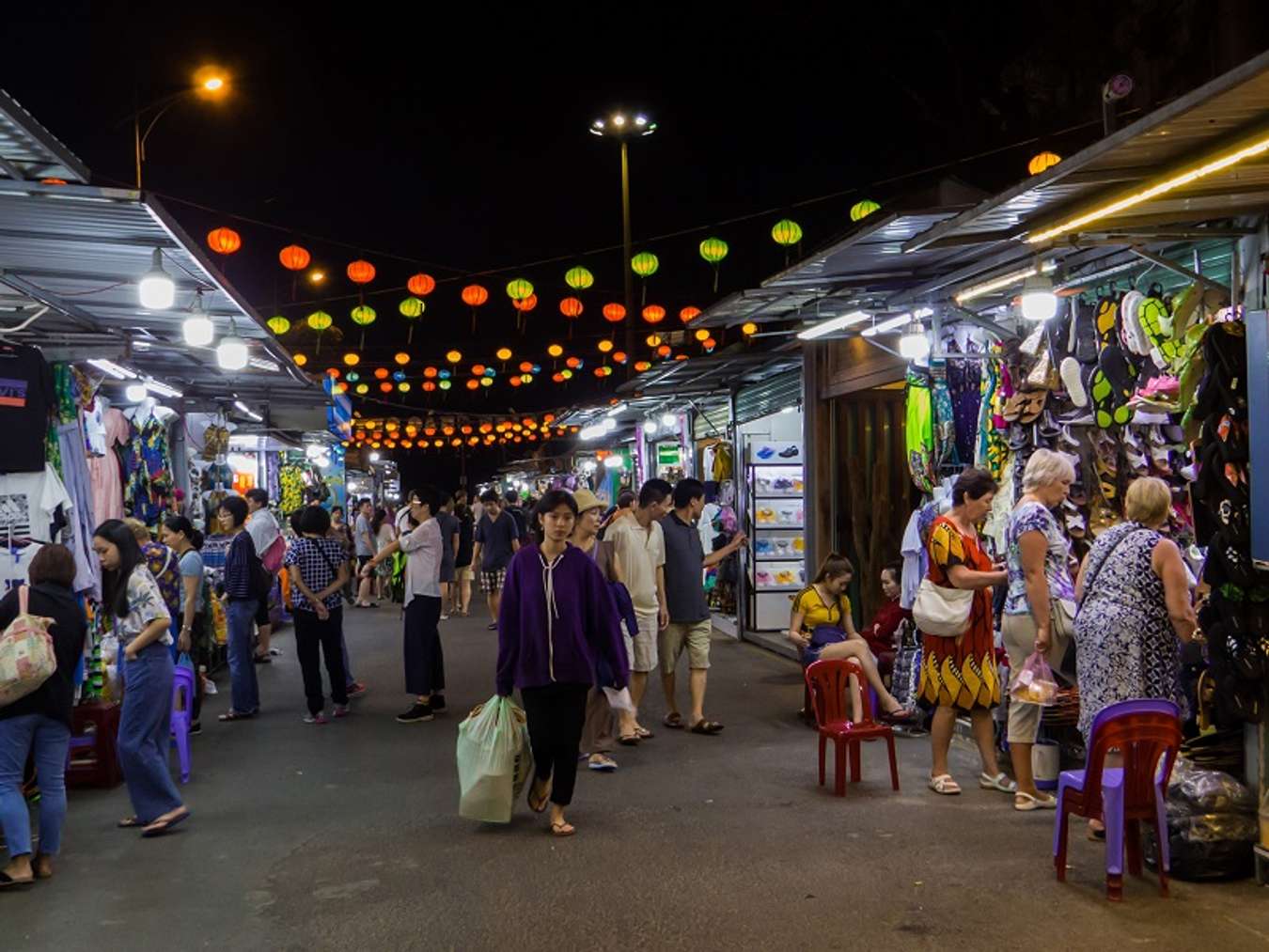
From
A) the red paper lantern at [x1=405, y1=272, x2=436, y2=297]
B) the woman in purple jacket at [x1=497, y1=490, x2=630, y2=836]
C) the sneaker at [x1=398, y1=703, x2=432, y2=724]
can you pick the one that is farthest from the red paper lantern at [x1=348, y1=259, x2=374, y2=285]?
the woman in purple jacket at [x1=497, y1=490, x2=630, y2=836]

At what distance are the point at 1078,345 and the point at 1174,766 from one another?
2.79m

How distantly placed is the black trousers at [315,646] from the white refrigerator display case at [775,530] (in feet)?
19.0

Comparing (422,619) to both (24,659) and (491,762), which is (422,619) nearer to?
(491,762)

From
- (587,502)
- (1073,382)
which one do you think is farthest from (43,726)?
(1073,382)

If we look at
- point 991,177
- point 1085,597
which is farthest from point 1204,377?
point 991,177

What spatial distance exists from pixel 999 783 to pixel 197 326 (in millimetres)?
6037

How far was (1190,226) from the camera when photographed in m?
6.24

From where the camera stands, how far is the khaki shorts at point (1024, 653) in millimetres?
6844

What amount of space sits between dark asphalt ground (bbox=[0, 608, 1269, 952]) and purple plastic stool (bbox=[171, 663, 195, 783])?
28cm

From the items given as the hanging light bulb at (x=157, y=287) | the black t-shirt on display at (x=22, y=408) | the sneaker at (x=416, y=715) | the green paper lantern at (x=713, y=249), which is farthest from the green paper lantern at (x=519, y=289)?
the hanging light bulb at (x=157, y=287)

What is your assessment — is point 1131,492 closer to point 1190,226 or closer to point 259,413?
point 1190,226

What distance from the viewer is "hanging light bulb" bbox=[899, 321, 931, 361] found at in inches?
364

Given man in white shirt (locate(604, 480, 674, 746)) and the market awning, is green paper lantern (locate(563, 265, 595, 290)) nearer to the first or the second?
the market awning

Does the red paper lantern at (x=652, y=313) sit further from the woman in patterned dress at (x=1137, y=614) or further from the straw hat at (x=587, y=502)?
the woman in patterned dress at (x=1137, y=614)
